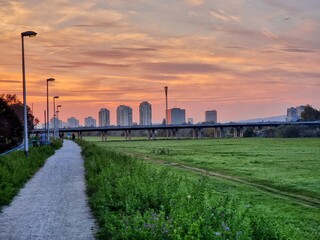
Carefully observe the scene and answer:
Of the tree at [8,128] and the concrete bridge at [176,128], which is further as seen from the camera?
the concrete bridge at [176,128]

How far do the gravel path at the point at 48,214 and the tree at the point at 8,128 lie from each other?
49610 millimetres

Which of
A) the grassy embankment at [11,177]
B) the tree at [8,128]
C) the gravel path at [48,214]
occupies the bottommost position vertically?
the gravel path at [48,214]

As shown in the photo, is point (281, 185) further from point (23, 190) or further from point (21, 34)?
point (21, 34)

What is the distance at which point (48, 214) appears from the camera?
1311cm

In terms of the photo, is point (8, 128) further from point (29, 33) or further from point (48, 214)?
point (48, 214)

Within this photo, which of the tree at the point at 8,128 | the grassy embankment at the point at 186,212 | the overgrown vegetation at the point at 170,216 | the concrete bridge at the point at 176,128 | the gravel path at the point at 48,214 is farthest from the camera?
the concrete bridge at the point at 176,128

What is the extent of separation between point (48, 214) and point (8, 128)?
5899 cm

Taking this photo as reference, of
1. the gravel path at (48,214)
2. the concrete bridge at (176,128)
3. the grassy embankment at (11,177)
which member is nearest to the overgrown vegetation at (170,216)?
the gravel path at (48,214)

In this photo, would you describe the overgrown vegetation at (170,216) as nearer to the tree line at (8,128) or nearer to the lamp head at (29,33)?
the lamp head at (29,33)

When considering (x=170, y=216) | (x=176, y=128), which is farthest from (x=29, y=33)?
(x=176, y=128)

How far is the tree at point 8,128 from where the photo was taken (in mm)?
67875

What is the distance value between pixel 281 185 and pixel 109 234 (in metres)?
15.2

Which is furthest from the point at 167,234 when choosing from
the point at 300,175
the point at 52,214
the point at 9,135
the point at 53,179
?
the point at 9,135

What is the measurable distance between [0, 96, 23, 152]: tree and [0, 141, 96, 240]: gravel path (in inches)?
1953
